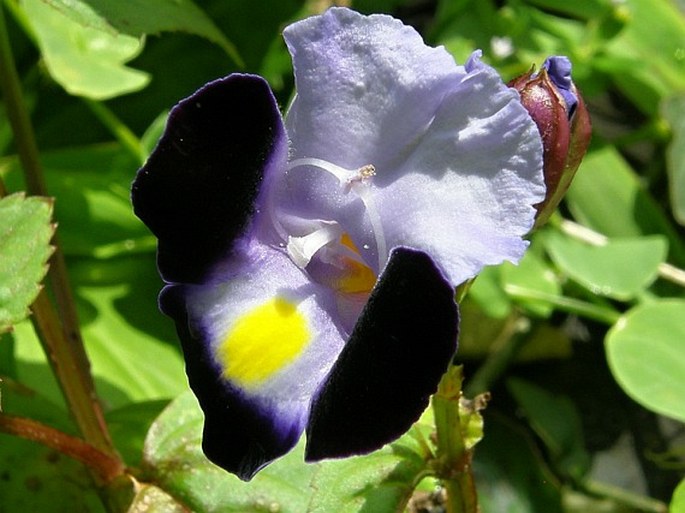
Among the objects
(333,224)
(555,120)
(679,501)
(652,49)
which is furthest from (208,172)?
(652,49)

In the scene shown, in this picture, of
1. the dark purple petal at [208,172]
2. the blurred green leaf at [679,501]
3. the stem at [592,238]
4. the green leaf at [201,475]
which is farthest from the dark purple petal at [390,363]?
the stem at [592,238]

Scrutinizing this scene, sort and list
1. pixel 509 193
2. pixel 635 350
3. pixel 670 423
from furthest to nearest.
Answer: pixel 670 423
pixel 635 350
pixel 509 193

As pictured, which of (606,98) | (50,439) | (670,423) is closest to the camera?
(50,439)

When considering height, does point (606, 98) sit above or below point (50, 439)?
below

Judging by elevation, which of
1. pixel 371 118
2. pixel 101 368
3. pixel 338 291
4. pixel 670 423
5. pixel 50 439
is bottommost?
pixel 670 423

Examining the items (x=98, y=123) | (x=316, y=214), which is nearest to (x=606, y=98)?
(x=98, y=123)

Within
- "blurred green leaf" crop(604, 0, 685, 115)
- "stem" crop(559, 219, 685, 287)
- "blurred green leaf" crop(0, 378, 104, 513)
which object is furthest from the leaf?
"blurred green leaf" crop(604, 0, 685, 115)

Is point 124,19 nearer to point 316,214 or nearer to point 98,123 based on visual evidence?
point 316,214
